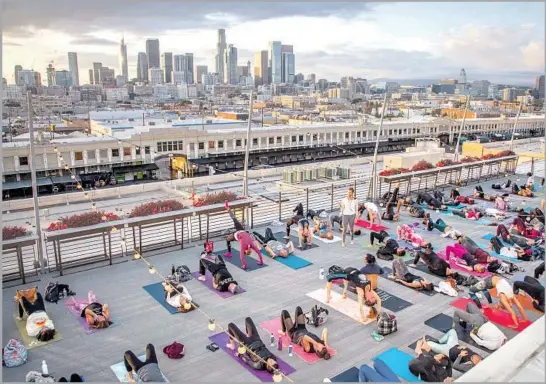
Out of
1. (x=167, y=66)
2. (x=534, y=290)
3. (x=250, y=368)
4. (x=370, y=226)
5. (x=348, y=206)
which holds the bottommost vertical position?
(x=250, y=368)

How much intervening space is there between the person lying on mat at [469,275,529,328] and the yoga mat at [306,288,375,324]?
2081mm

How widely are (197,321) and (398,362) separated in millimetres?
3155

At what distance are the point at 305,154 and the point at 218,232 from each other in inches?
1453

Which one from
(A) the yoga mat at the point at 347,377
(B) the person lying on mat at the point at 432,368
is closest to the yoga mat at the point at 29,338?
(A) the yoga mat at the point at 347,377

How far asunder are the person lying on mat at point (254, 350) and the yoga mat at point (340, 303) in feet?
6.06

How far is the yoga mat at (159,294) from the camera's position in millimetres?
7668

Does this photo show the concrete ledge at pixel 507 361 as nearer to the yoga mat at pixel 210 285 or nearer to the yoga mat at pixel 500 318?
the yoga mat at pixel 500 318

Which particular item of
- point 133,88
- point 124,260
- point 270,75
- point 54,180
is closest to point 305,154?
point 54,180

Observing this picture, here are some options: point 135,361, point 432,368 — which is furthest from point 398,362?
point 135,361

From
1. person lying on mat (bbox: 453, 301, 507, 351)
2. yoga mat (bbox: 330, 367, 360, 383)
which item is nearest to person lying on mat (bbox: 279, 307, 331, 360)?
yoga mat (bbox: 330, 367, 360, 383)

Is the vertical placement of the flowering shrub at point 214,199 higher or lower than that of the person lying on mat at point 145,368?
higher

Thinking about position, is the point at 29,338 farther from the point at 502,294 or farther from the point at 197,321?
the point at 502,294

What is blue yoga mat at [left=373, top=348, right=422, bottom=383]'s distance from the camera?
5.81 metres

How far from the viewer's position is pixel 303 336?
20.9ft
